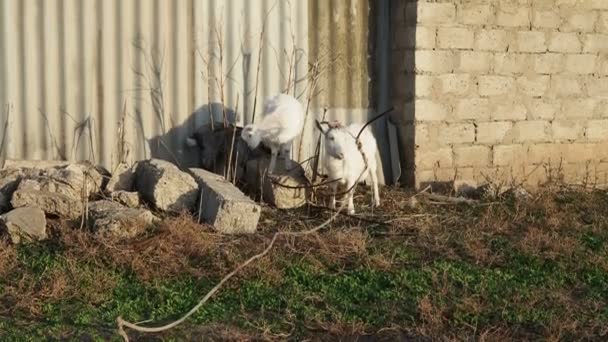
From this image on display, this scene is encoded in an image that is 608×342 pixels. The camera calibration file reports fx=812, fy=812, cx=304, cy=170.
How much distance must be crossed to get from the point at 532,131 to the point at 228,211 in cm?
386

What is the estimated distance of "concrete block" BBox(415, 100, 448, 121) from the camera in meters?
7.89

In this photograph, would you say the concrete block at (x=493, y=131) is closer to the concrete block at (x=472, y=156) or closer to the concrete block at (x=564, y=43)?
the concrete block at (x=472, y=156)

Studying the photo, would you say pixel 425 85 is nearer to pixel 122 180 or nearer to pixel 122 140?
pixel 122 140

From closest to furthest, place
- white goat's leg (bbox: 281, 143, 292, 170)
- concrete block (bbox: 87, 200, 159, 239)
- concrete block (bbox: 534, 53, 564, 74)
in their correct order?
concrete block (bbox: 87, 200, 159, 239)
white goat's leg (bbox: 281, 143, 292, 170)
concrete block (bbox: 534, 53, 564, 74)

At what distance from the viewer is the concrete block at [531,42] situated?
828cm

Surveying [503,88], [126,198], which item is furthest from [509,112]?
[126,198]

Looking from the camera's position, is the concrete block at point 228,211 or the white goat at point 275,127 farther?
the white goat at point 275,127

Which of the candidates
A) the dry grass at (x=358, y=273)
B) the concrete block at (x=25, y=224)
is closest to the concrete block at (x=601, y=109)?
the dry grass at (x=358, y=273)

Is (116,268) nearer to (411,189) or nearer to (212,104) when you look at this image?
(212,104)

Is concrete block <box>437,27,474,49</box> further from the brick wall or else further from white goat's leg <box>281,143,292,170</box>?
white goat's leg <box>281,143,292,170</box>

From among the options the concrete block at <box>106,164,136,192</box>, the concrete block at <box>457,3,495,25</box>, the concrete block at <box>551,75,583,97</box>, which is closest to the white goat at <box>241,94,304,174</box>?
the concrete block at <box>106,164,136,192</box>

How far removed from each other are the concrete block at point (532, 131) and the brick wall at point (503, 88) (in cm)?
1

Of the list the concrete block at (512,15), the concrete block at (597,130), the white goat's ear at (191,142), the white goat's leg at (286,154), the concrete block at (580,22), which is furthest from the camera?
the concrete block at (597,130)

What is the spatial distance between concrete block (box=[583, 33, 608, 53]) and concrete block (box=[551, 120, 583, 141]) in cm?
79
